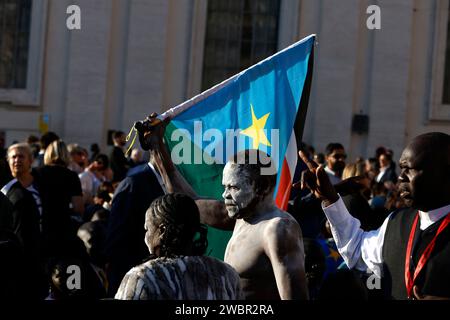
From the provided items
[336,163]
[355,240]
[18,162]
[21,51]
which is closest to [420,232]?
[355,240]

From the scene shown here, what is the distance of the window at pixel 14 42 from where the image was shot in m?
21.2

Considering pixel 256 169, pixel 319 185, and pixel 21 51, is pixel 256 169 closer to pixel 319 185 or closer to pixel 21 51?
pixel 319 185

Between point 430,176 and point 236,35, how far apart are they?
17696 millimetres

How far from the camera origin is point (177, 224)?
3.83m

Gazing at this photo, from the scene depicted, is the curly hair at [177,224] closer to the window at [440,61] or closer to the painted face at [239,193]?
the painted face at [239,193]

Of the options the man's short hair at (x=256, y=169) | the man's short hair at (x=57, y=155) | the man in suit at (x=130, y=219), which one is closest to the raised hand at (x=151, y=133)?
the man in suit at (x=130, y=219)

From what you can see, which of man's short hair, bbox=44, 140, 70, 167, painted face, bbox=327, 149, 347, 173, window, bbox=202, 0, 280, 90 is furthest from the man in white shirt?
window, bbox=202, 0, 280, 90

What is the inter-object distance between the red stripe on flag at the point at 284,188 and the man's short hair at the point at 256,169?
1607 millimetres

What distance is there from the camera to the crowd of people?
3824 mm

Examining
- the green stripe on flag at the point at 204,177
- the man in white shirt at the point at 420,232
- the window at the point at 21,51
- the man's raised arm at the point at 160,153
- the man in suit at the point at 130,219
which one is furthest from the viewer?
the window at the point at 21,51

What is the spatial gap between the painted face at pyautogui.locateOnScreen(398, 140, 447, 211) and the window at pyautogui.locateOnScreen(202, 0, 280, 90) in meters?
17.2

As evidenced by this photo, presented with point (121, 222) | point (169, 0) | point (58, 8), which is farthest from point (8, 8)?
point (121, 222)

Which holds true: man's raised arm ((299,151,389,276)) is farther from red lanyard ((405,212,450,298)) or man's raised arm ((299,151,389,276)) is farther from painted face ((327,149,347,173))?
painted face ((327,149,347,173))
